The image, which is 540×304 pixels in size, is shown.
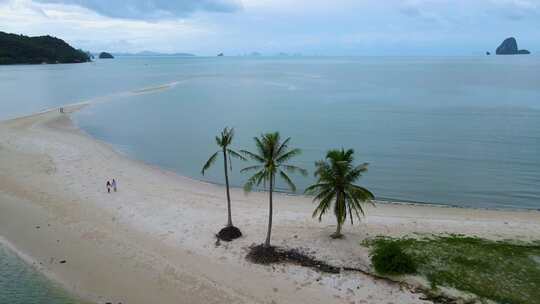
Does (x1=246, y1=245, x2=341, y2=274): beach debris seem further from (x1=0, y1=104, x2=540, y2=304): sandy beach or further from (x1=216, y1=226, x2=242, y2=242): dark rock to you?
(x1=216, y1=226, x2=242, y2=242): dark rock

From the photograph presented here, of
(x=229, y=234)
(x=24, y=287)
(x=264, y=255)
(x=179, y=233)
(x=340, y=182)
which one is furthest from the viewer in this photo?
(x=179, y=233)

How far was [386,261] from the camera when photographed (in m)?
22.8

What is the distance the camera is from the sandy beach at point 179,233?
22359 millimetres

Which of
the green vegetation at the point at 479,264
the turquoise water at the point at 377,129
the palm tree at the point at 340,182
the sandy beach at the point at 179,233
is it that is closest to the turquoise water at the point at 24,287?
the sandy beach at the point at 179,233

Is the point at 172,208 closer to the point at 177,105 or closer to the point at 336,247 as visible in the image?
the point at 336,247

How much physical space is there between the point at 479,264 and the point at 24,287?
25549 millimetres

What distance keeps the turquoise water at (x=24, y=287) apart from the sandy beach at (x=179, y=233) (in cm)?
68

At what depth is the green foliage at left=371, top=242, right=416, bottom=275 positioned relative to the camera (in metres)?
22.6

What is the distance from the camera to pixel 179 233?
29125 mm

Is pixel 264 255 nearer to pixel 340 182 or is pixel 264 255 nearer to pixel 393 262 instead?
pixel 340 182

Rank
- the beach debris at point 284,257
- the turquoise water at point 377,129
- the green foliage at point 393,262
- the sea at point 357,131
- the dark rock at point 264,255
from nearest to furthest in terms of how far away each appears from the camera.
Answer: the green foliage at point 393,262 < the beach debris at point 284,257 < the dark rock at point 264,255 < the sea at point 357,131 < the turquoise water at point 377,129

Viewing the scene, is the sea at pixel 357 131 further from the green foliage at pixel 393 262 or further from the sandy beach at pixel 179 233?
the green foliage at pixel 393 262

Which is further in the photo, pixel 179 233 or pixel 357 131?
pixel 357 131

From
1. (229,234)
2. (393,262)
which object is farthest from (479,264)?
(229,234)
